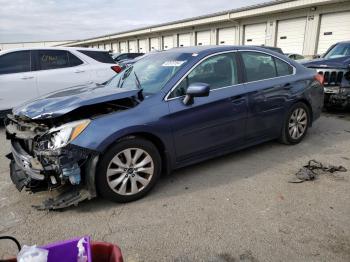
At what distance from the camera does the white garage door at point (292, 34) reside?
1935cm

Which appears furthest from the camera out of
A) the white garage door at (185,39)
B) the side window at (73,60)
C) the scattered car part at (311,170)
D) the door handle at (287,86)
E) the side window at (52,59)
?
the white garage door at (185,39)

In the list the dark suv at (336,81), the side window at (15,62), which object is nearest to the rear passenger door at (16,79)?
the side window at (15,62)

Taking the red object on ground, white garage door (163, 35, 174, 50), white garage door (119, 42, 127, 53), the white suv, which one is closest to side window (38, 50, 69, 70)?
the white suv

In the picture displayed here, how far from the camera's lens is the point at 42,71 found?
23.5ft

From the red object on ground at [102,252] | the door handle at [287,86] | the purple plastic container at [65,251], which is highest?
the door handle at [287,86]

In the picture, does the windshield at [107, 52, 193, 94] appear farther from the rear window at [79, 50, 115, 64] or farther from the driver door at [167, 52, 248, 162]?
the rear window at [79, 50, 115, 64]

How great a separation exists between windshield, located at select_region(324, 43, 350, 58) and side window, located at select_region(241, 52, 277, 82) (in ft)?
15.0

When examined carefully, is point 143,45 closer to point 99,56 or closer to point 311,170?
point 99,56

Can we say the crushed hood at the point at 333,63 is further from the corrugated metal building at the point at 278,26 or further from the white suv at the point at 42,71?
the corrugated metal building at the point at 278,26

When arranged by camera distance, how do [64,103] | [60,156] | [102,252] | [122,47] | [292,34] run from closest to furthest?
[102,252] < [60,156] < [64,103] < [292,34] < [122,47]

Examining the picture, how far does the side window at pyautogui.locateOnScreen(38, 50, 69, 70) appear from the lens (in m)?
7.21

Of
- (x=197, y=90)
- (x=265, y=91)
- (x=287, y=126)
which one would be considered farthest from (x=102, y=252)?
(x=287, y=126)

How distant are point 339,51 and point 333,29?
10.5m

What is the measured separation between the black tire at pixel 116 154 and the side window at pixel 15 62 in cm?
492
